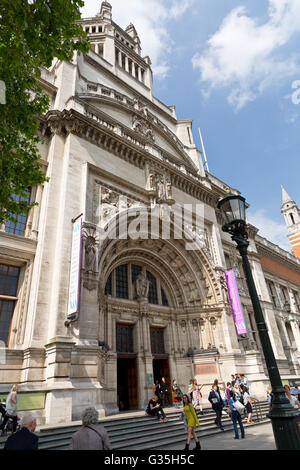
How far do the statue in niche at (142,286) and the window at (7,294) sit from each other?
26.2ft

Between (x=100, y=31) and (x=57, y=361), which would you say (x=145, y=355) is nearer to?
(x=57, y=361)

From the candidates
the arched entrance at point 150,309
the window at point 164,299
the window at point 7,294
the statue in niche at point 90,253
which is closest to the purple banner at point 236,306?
the arched entrance at point 150,309

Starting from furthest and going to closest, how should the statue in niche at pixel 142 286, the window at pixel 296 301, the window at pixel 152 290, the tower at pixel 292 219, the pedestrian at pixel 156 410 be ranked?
the tower at pixel 292 219 → the window at pixel 296 301 → the window at pixel 152 290 → the statue in niche at pixel 142 286 → the pedestrian at pixel 156 410

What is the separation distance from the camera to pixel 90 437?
4.00m

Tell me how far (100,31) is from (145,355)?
105 feet

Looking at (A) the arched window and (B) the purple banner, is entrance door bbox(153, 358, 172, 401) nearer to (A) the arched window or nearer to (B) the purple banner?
(A) the arched window

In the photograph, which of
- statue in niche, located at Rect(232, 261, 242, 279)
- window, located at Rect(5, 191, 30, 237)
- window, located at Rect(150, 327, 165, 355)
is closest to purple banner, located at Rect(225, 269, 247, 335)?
statue in niche, located at Rect(232, 261, 242, 279)

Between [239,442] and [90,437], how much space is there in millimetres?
7740

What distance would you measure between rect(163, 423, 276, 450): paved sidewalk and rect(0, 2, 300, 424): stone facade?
441cm

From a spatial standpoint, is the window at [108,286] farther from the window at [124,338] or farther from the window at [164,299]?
the window at [164,299]

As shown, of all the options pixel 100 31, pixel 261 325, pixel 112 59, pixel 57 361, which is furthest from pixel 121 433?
pixel 100 31

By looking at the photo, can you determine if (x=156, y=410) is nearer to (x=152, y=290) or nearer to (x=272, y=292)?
(x=152, y=290)

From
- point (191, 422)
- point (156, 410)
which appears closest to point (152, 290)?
point (156, 410)

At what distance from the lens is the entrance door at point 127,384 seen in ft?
55.8
